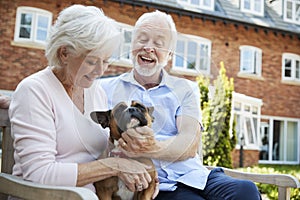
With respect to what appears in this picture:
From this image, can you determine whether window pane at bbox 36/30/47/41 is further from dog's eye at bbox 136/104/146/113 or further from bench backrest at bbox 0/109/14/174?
dog's eye at bbox 136/104/146/113

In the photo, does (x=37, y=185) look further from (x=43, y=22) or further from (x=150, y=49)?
(x=43, y=22)

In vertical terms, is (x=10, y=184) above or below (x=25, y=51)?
below

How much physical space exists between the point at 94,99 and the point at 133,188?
1.08 feet

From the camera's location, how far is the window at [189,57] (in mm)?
1361

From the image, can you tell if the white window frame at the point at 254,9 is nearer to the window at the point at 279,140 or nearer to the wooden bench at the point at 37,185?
the window at the point at 279,140

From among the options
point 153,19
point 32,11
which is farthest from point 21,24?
point 153,19

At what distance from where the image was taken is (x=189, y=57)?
1.37m

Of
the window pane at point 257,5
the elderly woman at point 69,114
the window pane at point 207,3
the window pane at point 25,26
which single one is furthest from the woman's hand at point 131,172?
the window pane at point 257,5

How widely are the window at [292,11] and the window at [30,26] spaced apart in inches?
244

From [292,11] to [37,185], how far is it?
36.2 ft

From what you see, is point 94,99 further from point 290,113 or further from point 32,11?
point 290,113

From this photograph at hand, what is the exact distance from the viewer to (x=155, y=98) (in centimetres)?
137

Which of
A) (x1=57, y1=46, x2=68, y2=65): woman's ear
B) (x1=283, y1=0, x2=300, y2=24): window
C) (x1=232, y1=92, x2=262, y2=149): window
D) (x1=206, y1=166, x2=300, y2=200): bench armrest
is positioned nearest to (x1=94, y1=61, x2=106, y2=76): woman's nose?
(x1=57, y1=46, x2=68, y2=65): woman's ear

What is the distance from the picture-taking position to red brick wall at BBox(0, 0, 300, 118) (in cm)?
757
